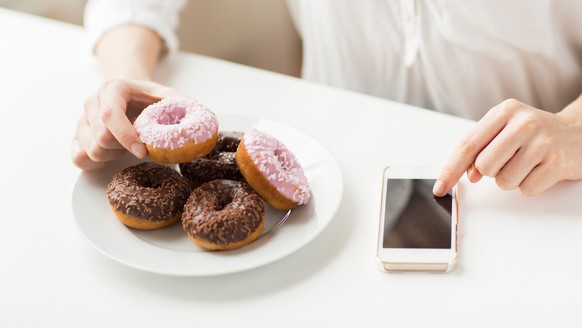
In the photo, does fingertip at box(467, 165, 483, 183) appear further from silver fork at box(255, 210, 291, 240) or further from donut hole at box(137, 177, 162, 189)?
donut hole at box(137, 177, 162, 189)

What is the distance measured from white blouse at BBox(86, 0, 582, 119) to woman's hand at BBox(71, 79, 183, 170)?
10.0 inches

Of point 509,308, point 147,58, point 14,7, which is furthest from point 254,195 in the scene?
point 14,7

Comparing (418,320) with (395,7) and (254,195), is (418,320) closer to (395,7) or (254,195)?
(254,195)

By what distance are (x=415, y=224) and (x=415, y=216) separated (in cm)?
1

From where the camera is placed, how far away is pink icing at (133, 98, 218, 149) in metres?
0.74

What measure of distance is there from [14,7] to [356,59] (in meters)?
0.80

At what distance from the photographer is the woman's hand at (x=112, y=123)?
0.76 meters

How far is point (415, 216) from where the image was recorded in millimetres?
748

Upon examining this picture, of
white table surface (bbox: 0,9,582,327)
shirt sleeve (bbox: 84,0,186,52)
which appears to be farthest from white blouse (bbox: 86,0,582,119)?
white table surface (bbox: 0,9,582,327)

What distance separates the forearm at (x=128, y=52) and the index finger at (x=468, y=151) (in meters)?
0.45

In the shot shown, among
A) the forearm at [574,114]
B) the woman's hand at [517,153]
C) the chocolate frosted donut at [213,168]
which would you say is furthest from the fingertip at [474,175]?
the chocolate frosted donut at [213,168]

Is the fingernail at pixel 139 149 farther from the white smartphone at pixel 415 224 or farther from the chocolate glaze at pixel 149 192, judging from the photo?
the white smartphone at pixel 415 224

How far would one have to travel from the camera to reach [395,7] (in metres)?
1.04

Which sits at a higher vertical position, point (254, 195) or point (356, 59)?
point (356, 59)
